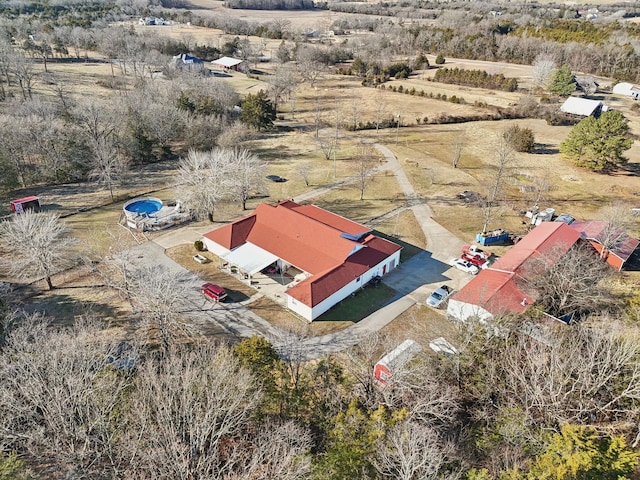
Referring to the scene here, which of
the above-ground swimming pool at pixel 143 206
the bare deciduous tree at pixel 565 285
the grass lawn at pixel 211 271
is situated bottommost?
the grass lawn at pixel 211 271

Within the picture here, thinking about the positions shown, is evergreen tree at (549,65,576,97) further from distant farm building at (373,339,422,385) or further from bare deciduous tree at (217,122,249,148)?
distant farm building at (373,339,422,385)

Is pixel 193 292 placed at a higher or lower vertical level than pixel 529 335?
lower

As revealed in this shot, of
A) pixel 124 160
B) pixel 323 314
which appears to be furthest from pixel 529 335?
pixel 124 160

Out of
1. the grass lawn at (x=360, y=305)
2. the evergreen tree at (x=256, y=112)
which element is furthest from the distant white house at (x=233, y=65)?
the grass lawn at (x=360, y=305)

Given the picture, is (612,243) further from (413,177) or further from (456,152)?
(456,152)

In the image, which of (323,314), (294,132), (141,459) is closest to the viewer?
(141,459)

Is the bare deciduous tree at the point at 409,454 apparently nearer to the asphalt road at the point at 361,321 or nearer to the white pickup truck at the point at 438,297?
the asphalt road at the point at 361,321

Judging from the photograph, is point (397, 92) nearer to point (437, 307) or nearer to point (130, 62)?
point (130, 62)
